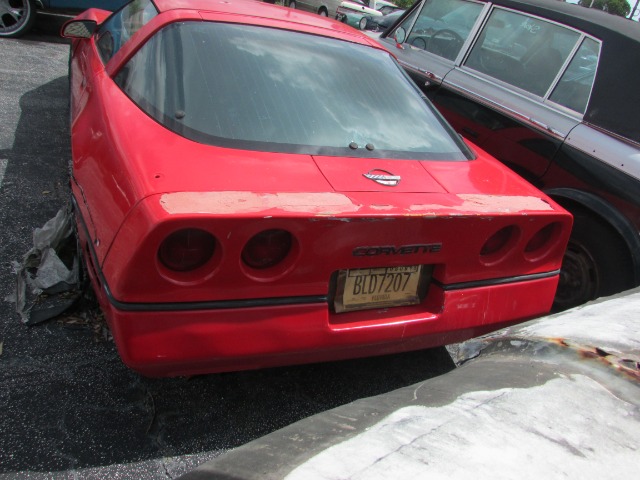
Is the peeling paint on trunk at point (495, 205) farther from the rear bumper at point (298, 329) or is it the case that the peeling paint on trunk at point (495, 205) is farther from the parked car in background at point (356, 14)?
the parked car in background at point (356, 14)

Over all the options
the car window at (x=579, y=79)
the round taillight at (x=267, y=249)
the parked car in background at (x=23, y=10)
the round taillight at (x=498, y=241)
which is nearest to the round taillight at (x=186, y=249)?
the round taillight at (x=267, y=249)

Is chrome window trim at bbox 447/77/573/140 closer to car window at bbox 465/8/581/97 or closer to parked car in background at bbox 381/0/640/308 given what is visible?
parked car in background at bbox 381/0/640/308

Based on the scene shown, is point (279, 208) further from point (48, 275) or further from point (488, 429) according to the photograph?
point (48, 275)

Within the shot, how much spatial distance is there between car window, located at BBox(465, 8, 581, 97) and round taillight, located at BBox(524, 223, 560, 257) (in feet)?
5.35

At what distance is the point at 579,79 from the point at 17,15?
7379mm

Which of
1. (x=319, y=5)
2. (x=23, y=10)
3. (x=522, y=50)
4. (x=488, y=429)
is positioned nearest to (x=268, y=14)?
(x=522, y=50)

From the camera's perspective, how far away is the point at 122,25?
11.1 ft

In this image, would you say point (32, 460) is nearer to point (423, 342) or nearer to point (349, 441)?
point (349, 441)

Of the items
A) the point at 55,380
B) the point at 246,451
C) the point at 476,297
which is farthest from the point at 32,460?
the point at 476,297

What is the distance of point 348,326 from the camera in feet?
7.12

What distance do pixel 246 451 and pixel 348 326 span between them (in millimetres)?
884

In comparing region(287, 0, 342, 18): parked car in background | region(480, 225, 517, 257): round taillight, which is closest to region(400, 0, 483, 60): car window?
region(480, 225, 517, 257): round taillight

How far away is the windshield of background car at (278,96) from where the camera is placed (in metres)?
2.31

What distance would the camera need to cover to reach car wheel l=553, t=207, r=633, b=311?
3174mm
